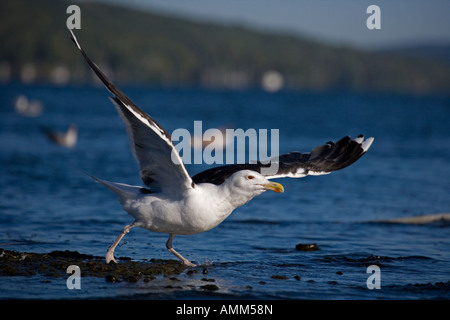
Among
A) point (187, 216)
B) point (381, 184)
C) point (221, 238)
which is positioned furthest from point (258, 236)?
point (381, 184)

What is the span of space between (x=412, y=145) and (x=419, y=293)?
96.4 feet

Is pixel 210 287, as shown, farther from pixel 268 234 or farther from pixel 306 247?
pixel 268 234

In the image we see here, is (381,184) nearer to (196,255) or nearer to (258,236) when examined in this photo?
(258,236)

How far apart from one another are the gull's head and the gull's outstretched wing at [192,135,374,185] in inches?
27.7

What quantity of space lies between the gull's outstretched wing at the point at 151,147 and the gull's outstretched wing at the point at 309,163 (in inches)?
38.3

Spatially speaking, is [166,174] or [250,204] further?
[250,204]

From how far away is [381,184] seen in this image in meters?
21.5

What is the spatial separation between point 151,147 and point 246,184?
1458 mm

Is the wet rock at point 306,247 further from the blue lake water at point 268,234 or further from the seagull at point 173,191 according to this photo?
the seagull at point 173,191

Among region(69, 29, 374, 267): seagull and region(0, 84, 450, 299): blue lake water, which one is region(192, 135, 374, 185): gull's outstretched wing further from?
region(0, 84, 450, 299): blue lake water

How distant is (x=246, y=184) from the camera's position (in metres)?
9.30

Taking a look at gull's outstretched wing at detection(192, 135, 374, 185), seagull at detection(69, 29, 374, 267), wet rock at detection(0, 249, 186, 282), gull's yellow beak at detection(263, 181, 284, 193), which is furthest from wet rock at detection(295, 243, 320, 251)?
gull's yellow beak at detection(263, 181, 284, 193)

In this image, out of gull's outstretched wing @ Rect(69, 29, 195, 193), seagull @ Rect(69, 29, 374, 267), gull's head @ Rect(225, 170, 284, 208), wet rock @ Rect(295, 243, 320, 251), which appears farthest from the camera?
wet rock @ Rect(295, 243, 320, 251)

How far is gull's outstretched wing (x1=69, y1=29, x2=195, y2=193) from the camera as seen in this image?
8078 millimetres
